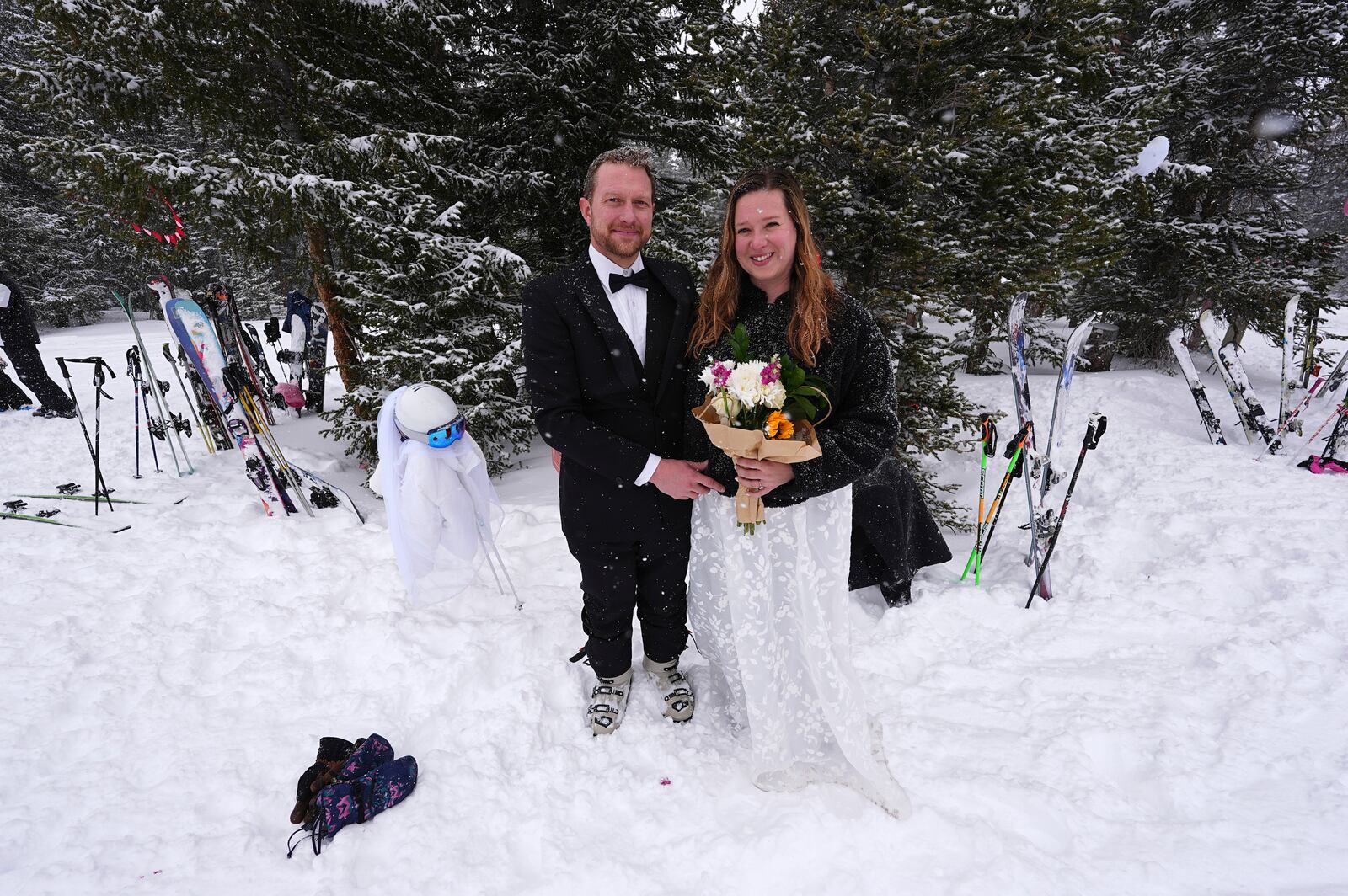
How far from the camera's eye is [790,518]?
2348 millimetres

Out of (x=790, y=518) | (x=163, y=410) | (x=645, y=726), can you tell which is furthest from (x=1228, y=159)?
(x=163, y=410)

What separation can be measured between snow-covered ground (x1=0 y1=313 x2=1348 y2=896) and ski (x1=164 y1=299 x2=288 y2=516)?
543 millimetres

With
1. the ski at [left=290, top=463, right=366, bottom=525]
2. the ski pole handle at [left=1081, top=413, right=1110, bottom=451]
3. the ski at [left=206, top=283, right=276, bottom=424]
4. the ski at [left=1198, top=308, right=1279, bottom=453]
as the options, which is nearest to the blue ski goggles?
the ski at [left=290, top=463, right=366, bottom=525]

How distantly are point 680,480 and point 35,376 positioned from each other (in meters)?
11.3

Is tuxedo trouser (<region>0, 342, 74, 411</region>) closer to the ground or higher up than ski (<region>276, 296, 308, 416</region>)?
closer to the ground

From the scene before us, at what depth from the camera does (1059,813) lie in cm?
231

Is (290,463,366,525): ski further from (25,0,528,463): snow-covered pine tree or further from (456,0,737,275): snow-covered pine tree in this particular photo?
(456,0,737,275): snow-covered pine tree

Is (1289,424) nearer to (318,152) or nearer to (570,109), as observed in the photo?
(570,109)

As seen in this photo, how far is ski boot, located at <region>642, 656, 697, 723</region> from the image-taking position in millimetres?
2895

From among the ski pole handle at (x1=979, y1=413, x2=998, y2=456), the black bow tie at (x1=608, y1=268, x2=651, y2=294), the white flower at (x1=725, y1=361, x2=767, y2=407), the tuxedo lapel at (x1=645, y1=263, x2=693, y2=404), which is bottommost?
the ski pole handle at (x1=979, y1=413, x2=998, y2=456)

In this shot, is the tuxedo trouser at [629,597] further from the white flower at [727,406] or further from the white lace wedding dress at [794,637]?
the white flower at [727,406]

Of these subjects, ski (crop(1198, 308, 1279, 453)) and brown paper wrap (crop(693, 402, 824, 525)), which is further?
ski (crop(1198, 308, 1279, 453))

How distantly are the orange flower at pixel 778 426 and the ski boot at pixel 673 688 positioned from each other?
1.70 m

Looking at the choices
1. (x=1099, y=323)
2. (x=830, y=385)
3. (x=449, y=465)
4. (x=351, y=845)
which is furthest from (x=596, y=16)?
(x=1099, y=323)
